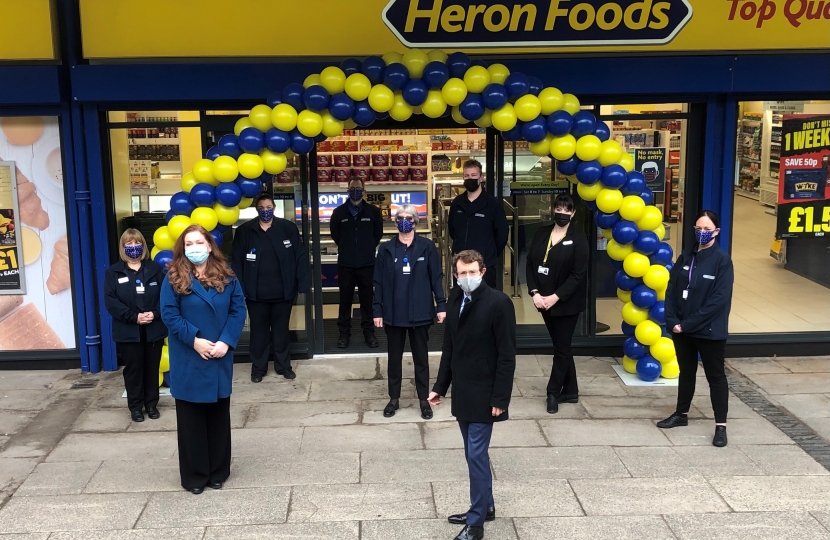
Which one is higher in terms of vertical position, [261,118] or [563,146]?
[261,118]

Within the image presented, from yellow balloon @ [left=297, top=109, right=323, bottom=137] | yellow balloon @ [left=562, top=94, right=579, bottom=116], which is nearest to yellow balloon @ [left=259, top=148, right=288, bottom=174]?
yellow balloon @ [left=297, top=109, right=323, bottom=137]

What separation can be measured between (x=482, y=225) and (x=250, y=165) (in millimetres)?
2433

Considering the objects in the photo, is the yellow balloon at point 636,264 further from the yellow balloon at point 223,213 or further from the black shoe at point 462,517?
the yellow balloon at point 223,213

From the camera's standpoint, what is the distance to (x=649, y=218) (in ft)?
25.3

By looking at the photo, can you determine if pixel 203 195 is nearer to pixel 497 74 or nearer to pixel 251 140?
pixel 251 140

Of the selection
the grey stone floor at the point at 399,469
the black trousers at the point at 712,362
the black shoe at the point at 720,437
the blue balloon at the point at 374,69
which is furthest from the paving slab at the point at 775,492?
the blue balloon at the point at 374,69

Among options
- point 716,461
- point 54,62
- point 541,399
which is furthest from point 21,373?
point 716,461

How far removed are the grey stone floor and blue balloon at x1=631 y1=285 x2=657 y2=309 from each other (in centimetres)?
85

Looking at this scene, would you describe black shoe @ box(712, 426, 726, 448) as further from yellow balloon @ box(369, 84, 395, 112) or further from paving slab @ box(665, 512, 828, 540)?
yellow balloon @ box(369, 84, 395, 112)

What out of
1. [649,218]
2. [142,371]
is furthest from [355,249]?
[649,218]

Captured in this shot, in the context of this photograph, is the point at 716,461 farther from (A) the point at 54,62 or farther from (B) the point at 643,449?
(A) the point at 54,62

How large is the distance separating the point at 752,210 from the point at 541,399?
3.38 meters

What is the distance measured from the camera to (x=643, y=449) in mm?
6652

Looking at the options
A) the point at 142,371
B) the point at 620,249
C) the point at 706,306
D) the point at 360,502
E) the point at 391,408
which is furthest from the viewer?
the point at 620,249
